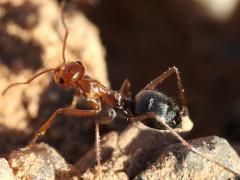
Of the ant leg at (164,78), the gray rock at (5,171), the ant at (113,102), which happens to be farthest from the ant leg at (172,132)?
the gray rock at (5,171)

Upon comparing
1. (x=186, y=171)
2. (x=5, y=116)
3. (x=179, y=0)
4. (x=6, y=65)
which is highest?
(x=179, y=0)

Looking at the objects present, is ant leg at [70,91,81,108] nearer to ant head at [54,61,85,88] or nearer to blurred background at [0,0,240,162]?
ant head at [54,61,85,88]

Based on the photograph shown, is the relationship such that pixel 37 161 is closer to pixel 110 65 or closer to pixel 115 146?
pixel 115 146

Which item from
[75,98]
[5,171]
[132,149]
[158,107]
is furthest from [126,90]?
[5,171]

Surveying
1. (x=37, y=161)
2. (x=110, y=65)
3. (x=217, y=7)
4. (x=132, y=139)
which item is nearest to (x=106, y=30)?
(x=110, y=65)

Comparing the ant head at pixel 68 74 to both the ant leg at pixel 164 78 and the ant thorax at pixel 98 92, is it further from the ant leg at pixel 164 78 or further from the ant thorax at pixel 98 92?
the ant leg at pixel 164 78

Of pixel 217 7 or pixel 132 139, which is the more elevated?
pixel 217 7
